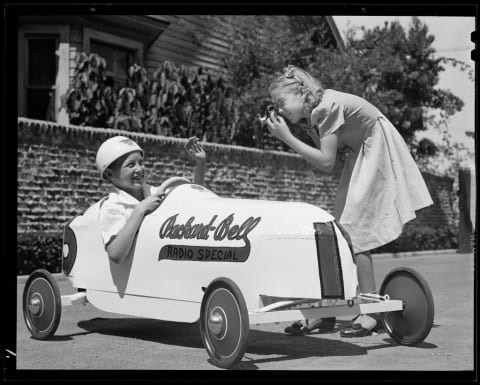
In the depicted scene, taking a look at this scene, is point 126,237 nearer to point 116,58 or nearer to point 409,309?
point 409,309

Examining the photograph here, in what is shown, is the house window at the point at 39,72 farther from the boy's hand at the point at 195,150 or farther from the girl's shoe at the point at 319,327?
the girl's shoe at the point at 319,327

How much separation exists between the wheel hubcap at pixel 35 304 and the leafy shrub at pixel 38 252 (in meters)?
4.47

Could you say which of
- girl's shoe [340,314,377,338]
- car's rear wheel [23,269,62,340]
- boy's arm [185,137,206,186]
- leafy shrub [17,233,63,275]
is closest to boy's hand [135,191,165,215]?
boy's arm [185,137,206,186]

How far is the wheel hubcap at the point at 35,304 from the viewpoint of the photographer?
536cm

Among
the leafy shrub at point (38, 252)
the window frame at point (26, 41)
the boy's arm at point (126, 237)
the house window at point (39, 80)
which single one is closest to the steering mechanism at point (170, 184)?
the boy's arm at point (126, 237)

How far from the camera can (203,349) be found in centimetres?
484

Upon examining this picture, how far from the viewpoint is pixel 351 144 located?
211 inches

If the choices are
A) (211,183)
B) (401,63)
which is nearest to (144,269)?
(211,183)

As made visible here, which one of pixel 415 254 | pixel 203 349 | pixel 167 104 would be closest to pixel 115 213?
pixel 203 349

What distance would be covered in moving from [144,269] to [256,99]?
12.9 meters

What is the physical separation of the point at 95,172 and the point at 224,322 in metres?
8.05

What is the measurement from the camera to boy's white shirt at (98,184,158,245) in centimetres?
520

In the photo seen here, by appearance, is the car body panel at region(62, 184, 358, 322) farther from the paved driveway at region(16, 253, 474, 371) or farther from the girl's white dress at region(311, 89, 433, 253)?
the girl's white dress at region(311, 89, 433, 253)
